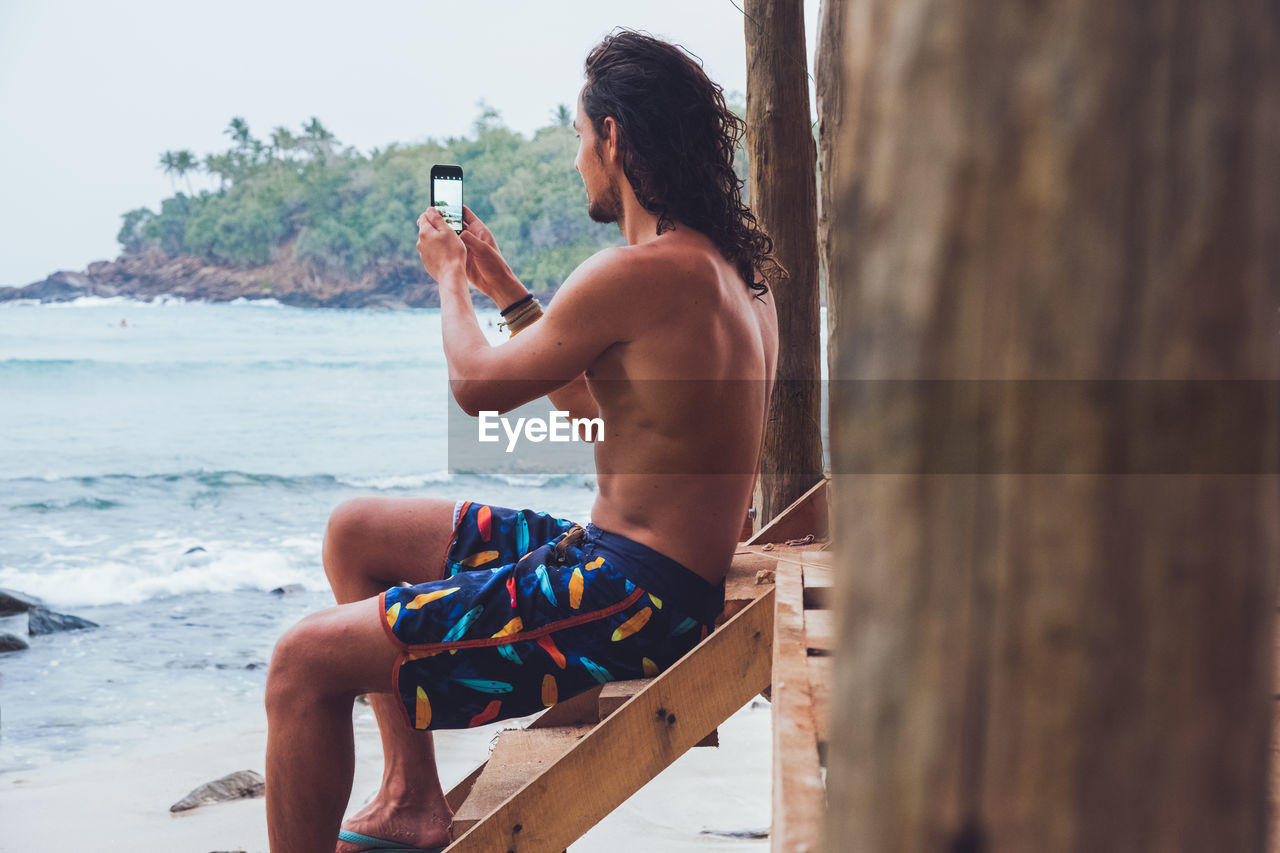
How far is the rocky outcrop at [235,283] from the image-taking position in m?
36.8

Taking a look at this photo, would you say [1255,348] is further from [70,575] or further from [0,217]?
[0,217]

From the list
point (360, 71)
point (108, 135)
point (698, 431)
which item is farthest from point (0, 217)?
point (698, 431)

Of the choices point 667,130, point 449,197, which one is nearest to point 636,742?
point 667,130

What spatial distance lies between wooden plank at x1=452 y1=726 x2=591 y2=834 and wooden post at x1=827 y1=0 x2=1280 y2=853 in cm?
149

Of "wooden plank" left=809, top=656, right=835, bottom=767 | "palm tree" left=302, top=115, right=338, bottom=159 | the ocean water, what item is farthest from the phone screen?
"palm tree" left=302, top=115, right=338, bottom=159

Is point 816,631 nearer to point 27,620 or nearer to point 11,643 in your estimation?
point 11,643

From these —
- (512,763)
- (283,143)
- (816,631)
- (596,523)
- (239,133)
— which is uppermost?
(239,133)

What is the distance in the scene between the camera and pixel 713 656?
6.31 ft

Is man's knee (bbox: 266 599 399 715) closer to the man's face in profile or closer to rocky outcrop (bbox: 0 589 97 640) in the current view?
the man's face in profile

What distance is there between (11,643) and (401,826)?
6782mm

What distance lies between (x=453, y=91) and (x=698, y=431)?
153ft

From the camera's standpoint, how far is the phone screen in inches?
101

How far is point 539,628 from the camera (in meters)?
1.95

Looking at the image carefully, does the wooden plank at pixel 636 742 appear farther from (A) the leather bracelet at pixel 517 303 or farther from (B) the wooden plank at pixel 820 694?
(A) the leather bracelet at pixel 517 303
